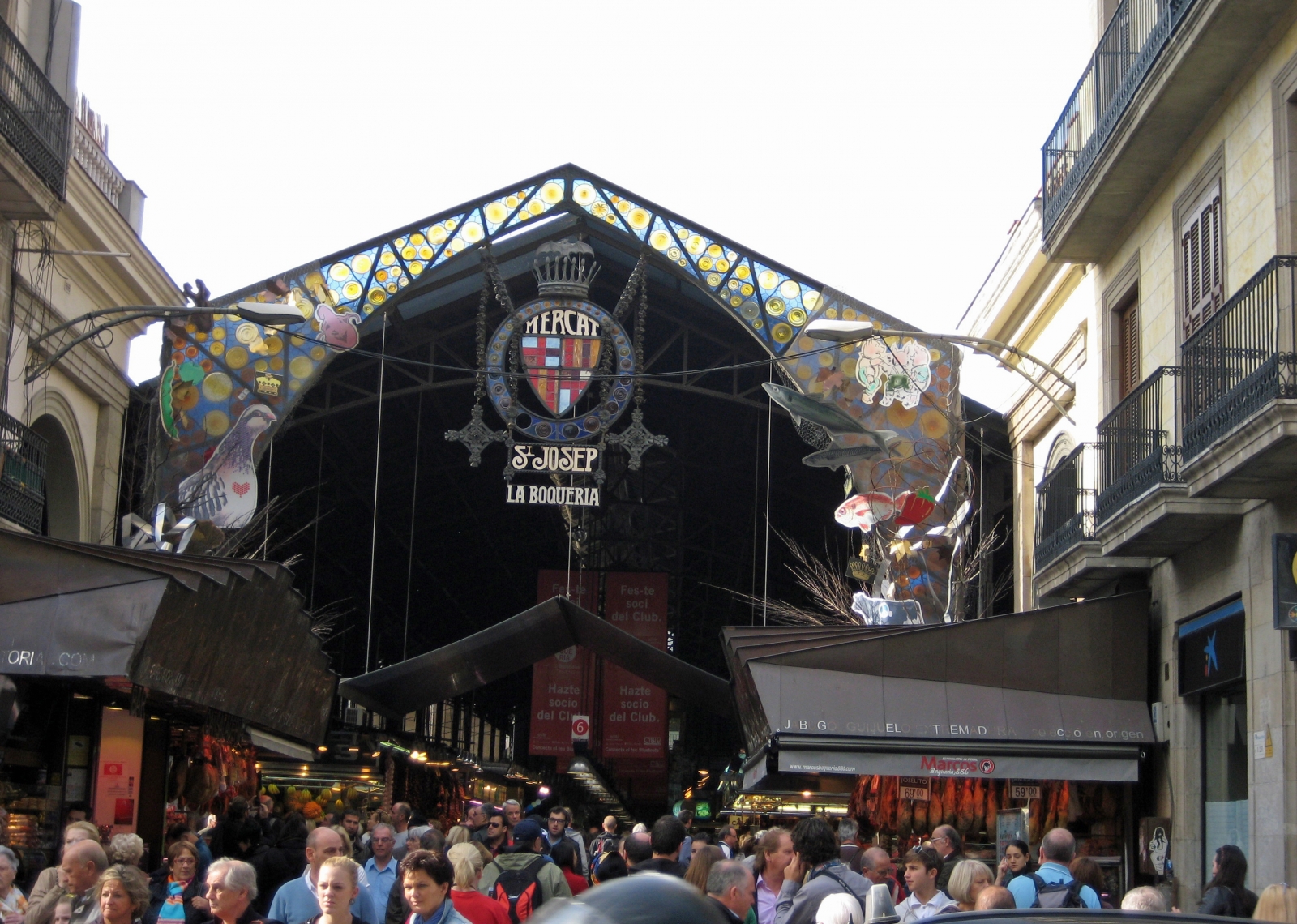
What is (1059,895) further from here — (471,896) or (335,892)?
(335,892)

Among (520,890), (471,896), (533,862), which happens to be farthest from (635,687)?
Answer: (471,896)

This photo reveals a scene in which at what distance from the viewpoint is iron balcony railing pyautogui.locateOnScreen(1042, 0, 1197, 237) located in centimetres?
1562

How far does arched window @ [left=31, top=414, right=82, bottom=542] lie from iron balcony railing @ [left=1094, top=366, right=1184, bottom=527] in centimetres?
1363

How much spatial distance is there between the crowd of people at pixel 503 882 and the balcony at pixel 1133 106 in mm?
7503

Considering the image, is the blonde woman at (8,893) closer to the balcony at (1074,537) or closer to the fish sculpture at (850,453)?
the balcony at (1074,537)

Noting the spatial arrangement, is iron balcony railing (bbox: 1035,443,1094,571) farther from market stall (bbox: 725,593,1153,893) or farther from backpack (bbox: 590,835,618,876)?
backpack (bbox: 590,835,618,876)

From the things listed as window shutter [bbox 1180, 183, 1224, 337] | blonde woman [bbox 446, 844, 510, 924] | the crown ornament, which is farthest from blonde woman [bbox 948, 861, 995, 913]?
the crown ornament

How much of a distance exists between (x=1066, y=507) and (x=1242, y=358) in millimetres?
5408

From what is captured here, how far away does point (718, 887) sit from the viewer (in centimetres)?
831

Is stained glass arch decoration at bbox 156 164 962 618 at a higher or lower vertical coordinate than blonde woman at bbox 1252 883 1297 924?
higher

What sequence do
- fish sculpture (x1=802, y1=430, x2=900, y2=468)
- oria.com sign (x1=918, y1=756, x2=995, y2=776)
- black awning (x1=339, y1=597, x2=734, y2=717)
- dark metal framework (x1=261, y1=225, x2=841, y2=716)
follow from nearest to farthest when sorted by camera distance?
oria.com sign (x1=918, y1=756, x2=995, y2=776) → fish sculpture (x1=802, y1=430, x2=900, y2=468) → black awning (x1=339, y1=597, x2=734, y2=717) → dark metal framework (x1=261, y1=225, x2=841, y2=716)

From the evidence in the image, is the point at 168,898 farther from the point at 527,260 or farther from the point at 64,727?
the point at 527,260

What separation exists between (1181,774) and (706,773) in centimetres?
3344

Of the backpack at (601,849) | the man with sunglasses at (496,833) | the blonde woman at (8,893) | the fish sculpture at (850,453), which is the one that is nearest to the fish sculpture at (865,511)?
the fish sculpture at (850,453)
